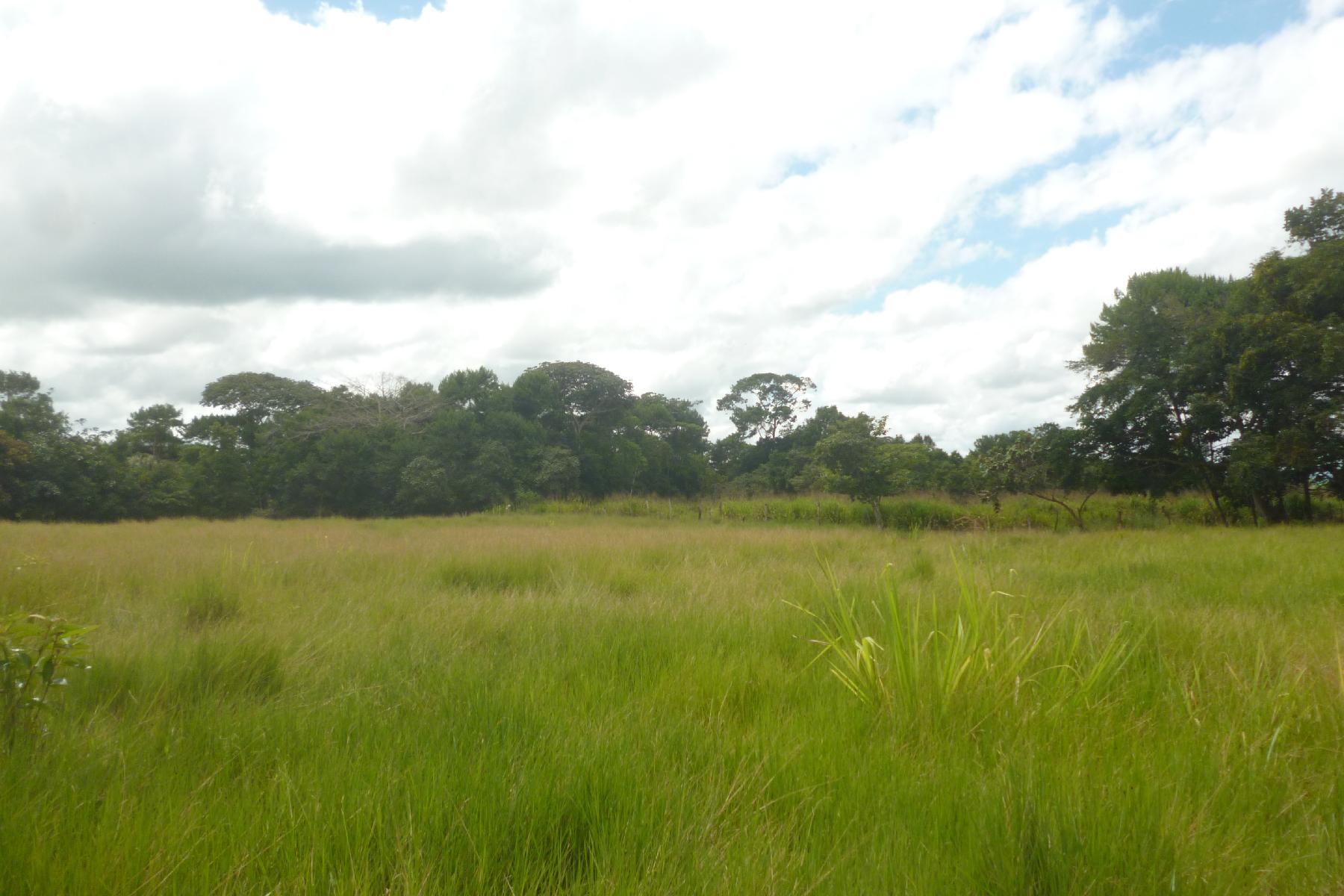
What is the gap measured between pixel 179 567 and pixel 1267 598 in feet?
27.8

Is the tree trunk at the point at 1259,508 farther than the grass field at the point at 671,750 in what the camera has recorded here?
Yes

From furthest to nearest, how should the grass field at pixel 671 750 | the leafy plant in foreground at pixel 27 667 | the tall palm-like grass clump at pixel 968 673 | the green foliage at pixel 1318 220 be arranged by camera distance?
the green foliage at pixel 1318 220 → the tall palm-like grass clump at pixel 968 673 → the leafy plant in foreground at pixel 27 667 → the grass field at pixel 671 750

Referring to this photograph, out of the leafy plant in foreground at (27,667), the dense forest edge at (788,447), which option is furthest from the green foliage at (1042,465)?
the leafy plant in foreground at (27,667)

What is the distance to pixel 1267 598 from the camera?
4992mm

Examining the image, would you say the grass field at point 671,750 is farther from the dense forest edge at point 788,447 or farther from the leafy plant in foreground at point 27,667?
the dense forest edge at point 788,447

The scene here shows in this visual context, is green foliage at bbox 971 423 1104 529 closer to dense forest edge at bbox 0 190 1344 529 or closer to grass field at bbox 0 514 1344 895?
dense forest edge at bbox 0 190 1344 529

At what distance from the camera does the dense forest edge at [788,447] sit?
14711 millimetres

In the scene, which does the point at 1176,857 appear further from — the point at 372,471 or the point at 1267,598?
the point at 372,471

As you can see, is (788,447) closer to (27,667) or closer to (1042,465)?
(1042,465)

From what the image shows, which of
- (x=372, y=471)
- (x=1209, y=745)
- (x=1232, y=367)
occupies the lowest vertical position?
(x=1209, y=745)

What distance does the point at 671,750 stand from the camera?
7.23 feet

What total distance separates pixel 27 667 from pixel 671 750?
1.97 metres

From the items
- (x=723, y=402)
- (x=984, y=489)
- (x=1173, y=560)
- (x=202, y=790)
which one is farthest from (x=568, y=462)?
(x=202, y=790)

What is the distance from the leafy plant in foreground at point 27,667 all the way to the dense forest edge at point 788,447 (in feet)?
54.2
